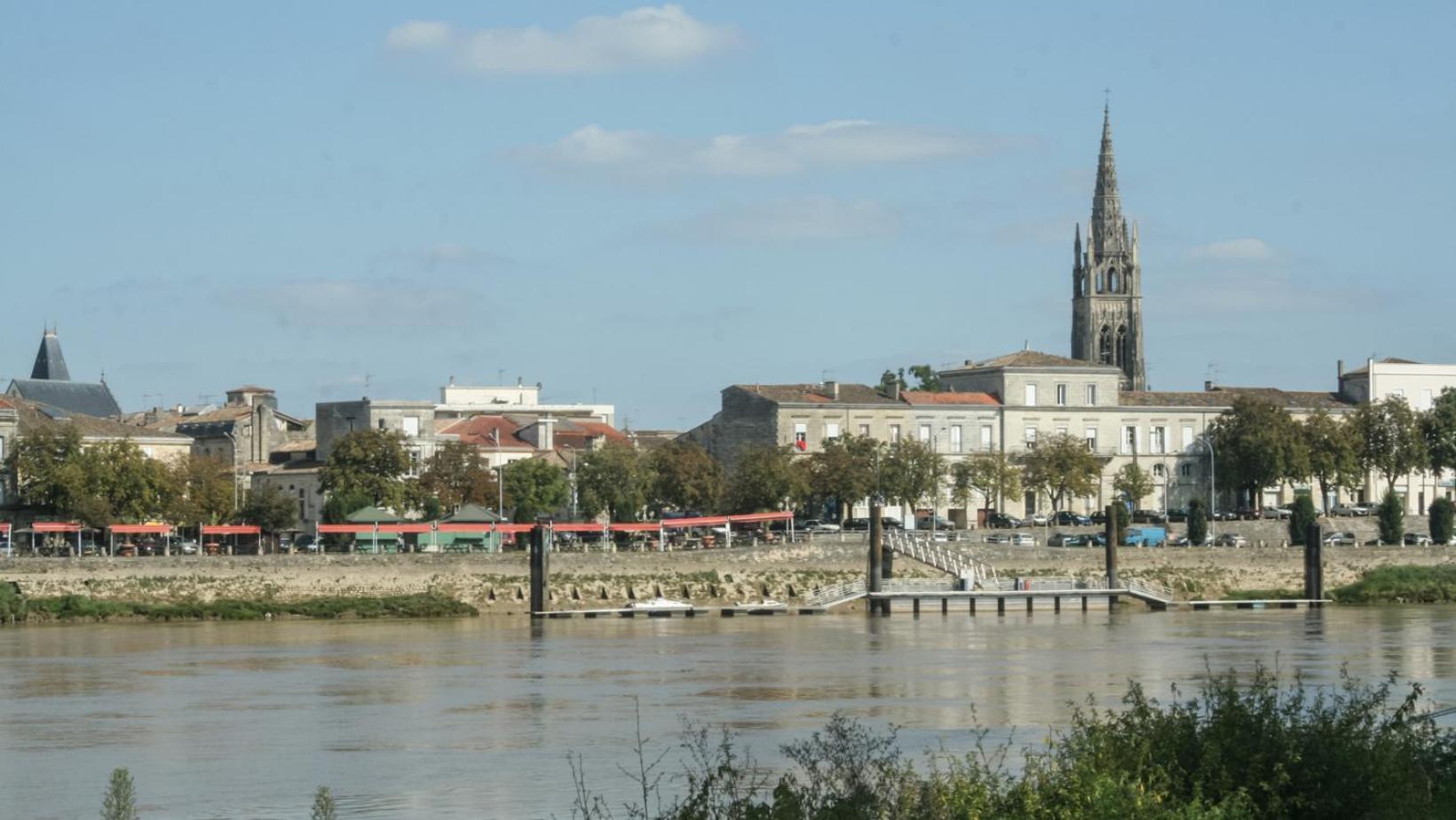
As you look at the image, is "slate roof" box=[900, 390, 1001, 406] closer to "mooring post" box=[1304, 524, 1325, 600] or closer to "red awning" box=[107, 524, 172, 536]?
"mooring post" box=[1304, 524, 1325, 600]

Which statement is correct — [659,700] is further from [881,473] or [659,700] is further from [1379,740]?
[881,473]

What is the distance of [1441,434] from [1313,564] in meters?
27.9

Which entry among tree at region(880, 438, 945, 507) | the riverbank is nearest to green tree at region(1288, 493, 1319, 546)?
the riverbank

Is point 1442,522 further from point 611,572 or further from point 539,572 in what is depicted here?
point 539,572

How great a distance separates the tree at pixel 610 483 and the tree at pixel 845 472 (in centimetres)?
756

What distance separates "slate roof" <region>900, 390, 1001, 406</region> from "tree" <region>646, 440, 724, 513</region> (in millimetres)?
11644

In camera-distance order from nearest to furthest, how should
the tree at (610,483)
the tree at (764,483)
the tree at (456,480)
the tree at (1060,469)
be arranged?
1. the tree at (456,480)
2. the tree at (764,483)
3. the tree at (610,483)
4. the tree at (1060,469)

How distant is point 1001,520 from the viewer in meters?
106

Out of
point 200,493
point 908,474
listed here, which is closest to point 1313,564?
point 908,474

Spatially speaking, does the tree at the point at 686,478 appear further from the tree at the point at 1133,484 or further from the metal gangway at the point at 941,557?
the tree at the point at 1133,484

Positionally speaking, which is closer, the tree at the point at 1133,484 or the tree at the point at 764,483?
the tree at the point at 764,483

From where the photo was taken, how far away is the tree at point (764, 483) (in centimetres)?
9900

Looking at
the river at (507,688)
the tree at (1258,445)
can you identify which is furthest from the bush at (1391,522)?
the river at (507,688)

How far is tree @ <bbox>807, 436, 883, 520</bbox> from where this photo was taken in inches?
3959
